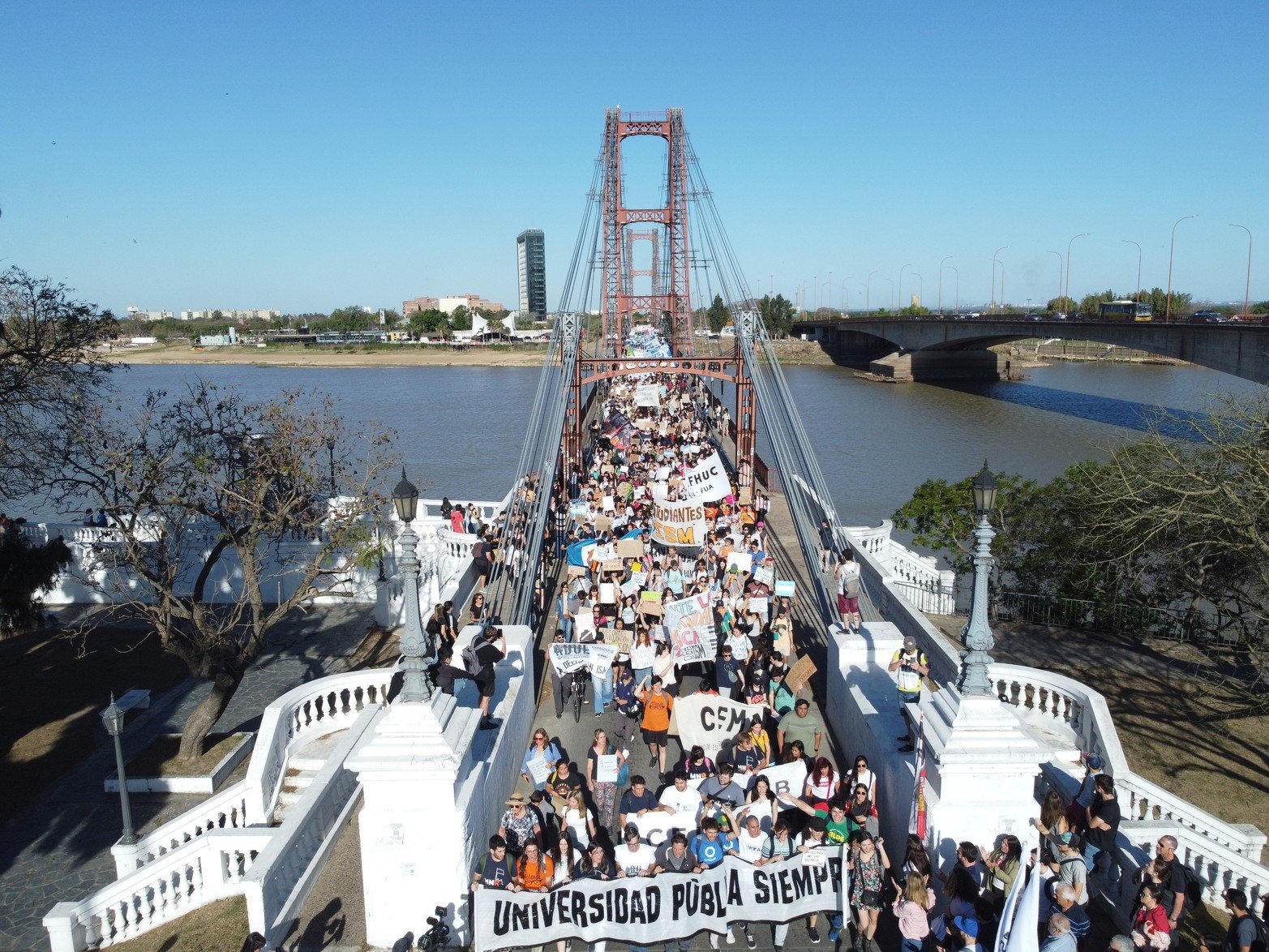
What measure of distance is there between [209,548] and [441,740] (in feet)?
42.3

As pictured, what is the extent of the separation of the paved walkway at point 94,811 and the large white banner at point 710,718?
5.89m

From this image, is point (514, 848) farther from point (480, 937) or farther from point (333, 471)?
point (333, 471)

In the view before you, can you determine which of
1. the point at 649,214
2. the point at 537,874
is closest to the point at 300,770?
the point at 537,874

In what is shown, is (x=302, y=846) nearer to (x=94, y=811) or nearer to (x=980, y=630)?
(x=94, y=811)

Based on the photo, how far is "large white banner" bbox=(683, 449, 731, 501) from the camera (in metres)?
14.2

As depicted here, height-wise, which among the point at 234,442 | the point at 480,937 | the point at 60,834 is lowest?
the point at 60,834

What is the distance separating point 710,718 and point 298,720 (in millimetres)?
4786

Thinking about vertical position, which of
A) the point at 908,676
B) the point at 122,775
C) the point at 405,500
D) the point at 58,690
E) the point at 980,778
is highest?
the point at 405,500

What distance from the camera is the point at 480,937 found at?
20.0 ft

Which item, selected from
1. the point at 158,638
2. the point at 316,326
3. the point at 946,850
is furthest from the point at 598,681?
the point at 316,326

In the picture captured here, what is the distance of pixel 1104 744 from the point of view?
8523mm

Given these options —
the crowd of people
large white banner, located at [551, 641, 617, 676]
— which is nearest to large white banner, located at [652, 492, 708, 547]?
the crowd of people

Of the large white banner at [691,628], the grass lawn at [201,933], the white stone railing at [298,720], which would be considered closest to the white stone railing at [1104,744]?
the large white banner at [691,628]

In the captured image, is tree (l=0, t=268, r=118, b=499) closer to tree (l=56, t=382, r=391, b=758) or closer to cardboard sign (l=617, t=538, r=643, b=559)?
tree (l=56, t=382, r=391, b=758)
